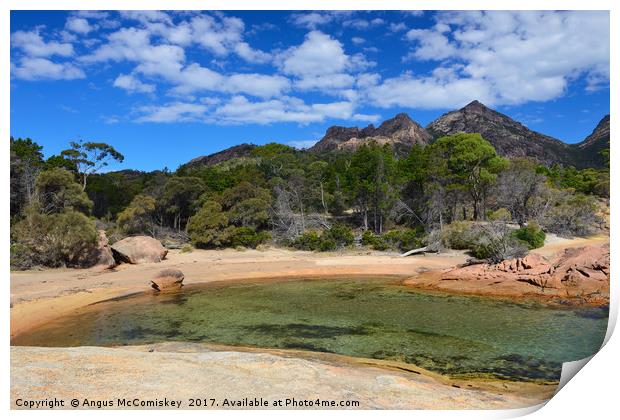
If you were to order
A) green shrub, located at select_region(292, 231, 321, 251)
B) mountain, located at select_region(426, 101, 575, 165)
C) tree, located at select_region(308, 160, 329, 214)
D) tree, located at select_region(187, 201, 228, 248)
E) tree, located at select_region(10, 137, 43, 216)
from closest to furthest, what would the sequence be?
tree, located at select_region(10, 137, 43, 216) < green shrub, located at select_region(292, 231, 321, 251) < tree, located at select_region(187, 201, 228, 248) < tree, located at select_region(308, 160, 329, 214) < mountain, located at select_region(426, 101, 575, 165)

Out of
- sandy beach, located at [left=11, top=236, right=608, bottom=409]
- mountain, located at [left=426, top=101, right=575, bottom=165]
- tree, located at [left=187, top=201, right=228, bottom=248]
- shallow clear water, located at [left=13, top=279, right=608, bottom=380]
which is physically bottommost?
shallow clear water, located at [left=13, top=279, right=608, bottom=380]

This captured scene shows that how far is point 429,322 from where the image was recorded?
34.9 ft

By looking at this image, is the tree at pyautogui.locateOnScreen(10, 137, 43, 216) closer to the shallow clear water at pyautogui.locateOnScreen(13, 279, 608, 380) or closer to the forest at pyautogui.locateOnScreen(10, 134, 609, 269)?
the forest at pyautogui.locateOnScreen(10, 134, 609, 269)

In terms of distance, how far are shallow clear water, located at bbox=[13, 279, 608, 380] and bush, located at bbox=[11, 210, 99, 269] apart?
4.65 metres

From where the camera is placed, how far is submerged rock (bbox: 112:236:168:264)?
63.4 ft

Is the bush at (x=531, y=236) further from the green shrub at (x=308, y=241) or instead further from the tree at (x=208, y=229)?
the tree at (x=208, y=229)

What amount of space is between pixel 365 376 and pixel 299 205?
2535 cm

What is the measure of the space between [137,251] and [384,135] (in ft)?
240

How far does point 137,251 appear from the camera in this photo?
19.6 meters

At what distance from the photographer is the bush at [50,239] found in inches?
615

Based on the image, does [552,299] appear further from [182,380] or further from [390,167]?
[390,167]

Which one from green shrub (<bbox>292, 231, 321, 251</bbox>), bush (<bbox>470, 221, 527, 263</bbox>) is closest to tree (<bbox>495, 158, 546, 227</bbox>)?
bush (<bbox>470, 221, 527, 263</bbox>)

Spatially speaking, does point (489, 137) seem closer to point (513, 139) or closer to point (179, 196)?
point (513, 139)
